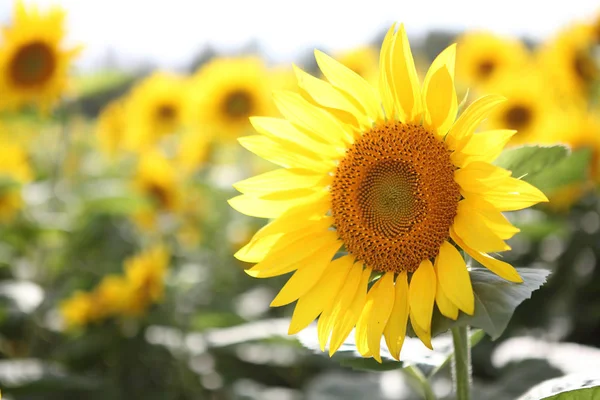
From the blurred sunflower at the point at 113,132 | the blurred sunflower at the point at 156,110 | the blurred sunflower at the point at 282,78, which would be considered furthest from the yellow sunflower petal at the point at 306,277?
the blurred sunflower at the point at 113,132

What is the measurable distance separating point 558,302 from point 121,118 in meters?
4.94

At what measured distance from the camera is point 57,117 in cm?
410

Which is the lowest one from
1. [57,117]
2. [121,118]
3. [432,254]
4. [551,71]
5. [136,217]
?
[432,254]

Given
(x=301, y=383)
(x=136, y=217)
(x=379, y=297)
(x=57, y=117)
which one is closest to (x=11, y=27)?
(x=57, y=117)

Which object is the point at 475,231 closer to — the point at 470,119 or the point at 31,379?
the point at 470,119

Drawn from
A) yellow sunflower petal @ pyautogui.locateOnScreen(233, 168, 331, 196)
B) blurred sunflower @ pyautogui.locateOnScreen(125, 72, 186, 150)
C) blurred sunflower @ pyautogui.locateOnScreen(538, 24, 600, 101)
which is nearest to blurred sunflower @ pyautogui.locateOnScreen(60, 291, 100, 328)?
yellow sunflower petal @ pyautogui.locateOnScreen(233, 168, 331, 196)

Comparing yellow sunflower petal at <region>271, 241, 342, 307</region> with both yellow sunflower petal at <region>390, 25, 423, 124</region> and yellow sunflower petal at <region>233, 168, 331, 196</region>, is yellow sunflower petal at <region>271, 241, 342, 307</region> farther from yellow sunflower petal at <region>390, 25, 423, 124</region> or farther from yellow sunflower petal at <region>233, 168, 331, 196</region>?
yellow sunflower petal at <region>390, 25, 423, 124</region>

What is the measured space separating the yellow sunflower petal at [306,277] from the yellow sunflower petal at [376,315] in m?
0.12

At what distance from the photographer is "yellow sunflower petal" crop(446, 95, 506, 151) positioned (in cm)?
126

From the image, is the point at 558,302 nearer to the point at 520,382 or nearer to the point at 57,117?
the point at 520,382

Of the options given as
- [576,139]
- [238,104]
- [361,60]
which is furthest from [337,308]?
[361,60]

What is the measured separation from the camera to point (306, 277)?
1.45 meters

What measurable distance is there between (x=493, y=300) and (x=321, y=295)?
14.9 inches

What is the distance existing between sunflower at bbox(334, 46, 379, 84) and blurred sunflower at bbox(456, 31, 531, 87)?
0.71 metres
